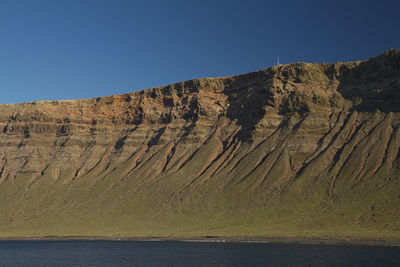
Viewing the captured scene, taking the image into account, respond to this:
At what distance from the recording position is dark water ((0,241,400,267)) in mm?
61969

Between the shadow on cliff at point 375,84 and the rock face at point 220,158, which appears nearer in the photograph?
the rock face at point 220,158

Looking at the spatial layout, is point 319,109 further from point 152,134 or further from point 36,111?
point 36,111

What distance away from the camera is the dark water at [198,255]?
6197 centimetres

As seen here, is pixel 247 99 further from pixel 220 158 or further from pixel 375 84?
pixel 375 84

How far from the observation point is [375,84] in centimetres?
12075

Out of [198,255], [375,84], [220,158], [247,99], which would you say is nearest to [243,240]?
[198,255]

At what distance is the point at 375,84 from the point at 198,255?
6995 cm

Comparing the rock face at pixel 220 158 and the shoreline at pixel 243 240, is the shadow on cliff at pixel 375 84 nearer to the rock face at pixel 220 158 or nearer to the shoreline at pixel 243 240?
the rock face at pixel 220 158

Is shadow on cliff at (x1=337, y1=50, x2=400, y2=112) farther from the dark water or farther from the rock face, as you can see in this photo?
the dark water

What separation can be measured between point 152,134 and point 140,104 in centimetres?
1158

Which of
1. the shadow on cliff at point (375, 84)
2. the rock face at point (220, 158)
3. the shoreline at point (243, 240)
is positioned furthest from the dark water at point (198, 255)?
the shadow on cliff at point (375, 84)

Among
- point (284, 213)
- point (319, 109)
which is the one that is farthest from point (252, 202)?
point (319, 109)

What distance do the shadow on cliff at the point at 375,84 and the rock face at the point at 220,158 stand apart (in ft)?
0.84

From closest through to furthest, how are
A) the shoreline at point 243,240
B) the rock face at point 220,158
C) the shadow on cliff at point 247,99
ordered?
the shoreline at point 243,240 < the rock face at point 220,158 < the shadow on cliff at point 247,99
